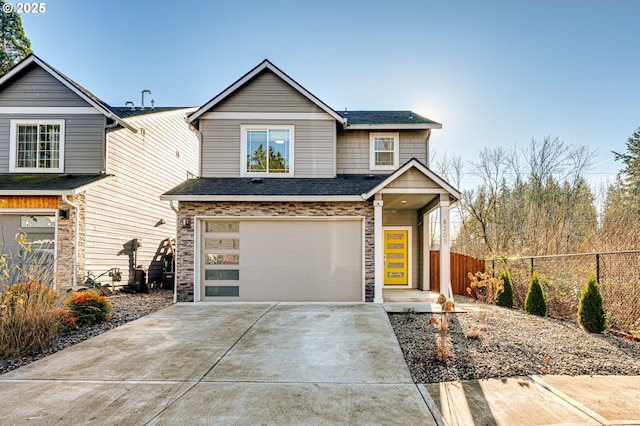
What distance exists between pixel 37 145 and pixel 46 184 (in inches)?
76.6

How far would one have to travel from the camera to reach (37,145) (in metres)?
11.5

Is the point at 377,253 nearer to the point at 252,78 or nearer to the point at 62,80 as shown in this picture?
the point at 252,78

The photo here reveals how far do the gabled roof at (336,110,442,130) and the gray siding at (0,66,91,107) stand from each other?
8.80 meters

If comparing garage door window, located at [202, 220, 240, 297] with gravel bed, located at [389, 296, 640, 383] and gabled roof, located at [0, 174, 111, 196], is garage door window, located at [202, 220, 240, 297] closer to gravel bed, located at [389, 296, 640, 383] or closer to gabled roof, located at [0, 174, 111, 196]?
gabled roof, located at [0, 174, 111, 196]

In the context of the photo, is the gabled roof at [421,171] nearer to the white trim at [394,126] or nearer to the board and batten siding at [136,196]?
the white trim at [394,126]

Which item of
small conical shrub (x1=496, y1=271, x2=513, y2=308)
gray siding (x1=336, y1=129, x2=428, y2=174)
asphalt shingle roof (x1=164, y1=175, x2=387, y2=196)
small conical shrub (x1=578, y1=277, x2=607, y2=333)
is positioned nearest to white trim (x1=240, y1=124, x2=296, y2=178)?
asphalt shingle roof (x1=164, y1=175, x2=387, y2=196)

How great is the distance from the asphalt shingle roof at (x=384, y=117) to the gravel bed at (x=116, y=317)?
8.17 m

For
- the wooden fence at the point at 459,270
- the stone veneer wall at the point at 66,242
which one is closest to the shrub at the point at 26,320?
the stone veneer wall at the point at 66,242

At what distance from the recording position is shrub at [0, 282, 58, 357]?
547cm

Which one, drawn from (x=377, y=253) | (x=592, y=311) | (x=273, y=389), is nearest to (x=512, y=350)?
(x=592, y=311)

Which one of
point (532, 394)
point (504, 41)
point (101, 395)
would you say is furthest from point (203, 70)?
point (532, 394)

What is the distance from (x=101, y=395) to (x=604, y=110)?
66.3 feet

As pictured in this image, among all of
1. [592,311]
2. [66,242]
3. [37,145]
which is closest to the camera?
[592,311]

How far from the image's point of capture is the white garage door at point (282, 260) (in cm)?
1001
